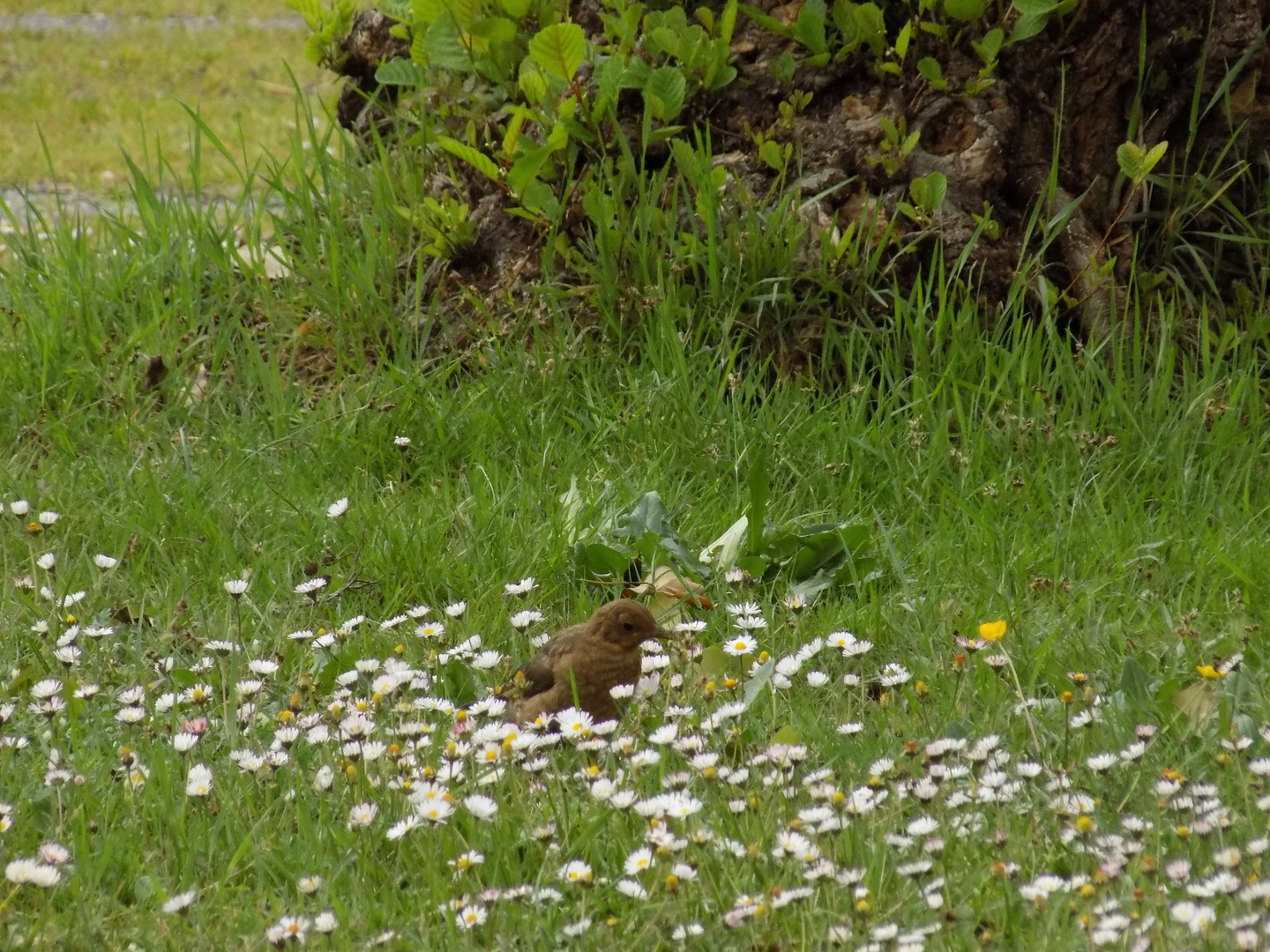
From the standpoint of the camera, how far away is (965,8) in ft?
14.2

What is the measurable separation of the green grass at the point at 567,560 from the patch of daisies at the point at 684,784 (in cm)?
1

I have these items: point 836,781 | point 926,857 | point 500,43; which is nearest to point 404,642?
point 836,781

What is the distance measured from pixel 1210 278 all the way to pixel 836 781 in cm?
244

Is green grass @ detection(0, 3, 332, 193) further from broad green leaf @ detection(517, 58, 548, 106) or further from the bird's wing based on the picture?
the bird's wing

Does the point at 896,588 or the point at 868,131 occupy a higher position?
the point at 868,131

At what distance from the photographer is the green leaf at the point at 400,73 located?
4836 mm

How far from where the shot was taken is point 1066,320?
4.50 metres

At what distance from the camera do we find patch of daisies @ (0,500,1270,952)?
7.33ft

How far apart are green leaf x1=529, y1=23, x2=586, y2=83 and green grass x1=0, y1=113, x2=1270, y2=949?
77cm

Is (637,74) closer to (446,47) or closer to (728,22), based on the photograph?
(728,22)

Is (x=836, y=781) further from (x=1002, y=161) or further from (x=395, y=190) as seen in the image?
(x=395, y=190)

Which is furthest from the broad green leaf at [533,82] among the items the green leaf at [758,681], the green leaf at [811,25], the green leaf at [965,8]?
the green leaf at [758,681]

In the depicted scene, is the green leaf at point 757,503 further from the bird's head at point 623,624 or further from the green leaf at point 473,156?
the green leaf at point 473,156

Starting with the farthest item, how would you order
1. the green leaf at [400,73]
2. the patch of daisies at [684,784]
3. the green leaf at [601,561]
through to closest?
1. the green leaf at [400,73]
2. the green leaf at [601,561]
3. the patch of daisies at [684,784]
